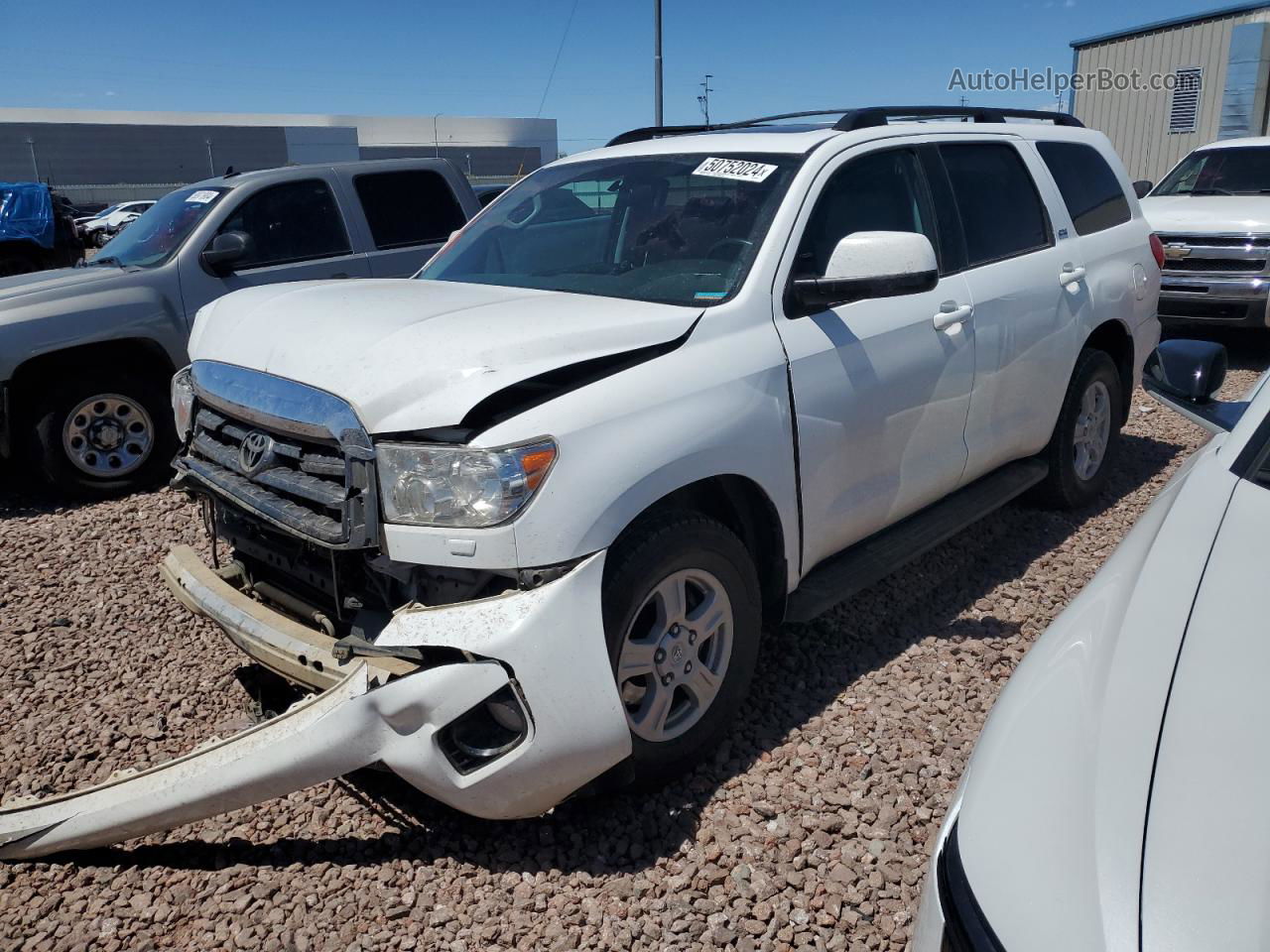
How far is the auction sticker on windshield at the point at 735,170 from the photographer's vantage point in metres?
3.46

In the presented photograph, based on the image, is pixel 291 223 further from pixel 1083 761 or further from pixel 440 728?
pixel 1083 761

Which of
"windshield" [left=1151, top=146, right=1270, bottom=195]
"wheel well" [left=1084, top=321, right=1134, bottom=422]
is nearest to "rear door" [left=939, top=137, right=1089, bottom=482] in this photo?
"wheel well" [left=1084, top=321, right=1134, bottom=422]

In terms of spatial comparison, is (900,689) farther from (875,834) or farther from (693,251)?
(693,251)

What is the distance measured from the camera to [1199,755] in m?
1.48

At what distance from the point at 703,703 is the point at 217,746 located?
1364 mm

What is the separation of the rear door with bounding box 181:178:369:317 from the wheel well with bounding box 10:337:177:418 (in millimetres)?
Answer: 454

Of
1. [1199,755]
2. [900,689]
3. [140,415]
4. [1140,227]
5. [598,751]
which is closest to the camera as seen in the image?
[1199,755]

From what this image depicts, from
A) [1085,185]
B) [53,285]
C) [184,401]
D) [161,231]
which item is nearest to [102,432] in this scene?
[53,285]

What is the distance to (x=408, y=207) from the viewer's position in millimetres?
7215

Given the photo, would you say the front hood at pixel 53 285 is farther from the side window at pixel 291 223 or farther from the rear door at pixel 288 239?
the side window at pixel 291 223

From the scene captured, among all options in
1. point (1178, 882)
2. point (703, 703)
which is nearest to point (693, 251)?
point (703, 703)

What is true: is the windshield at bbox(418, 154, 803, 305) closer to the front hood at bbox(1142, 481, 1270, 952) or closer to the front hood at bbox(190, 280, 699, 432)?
the front hood at bbox(190, 280, 699, 432)

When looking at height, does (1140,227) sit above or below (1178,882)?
above

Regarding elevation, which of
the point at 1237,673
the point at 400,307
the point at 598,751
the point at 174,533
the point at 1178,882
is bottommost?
the point at 174,533
